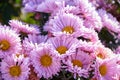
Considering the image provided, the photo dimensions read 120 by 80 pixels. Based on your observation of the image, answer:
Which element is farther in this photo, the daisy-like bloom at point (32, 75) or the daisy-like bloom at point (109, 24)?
the daisy-like bloom at point (109, 24)

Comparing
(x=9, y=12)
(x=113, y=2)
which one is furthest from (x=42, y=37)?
(x=9, y=12)

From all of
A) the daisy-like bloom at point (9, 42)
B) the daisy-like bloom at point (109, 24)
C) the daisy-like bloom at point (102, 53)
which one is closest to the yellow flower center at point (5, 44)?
the daisy-like bloom at point (9, 42)

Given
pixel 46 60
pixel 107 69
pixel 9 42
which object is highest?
pixel 9 42

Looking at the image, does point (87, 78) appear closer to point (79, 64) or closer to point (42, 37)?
point (79, 64)

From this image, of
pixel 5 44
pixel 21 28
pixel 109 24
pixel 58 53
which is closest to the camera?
pixel 58 53

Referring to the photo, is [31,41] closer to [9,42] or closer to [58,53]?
[9,42]

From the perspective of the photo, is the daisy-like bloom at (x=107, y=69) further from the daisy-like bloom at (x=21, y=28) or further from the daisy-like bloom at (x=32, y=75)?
the daisy-like bloom at (x=21, y=28)

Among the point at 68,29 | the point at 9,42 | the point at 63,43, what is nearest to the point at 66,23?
the point at 68,29
